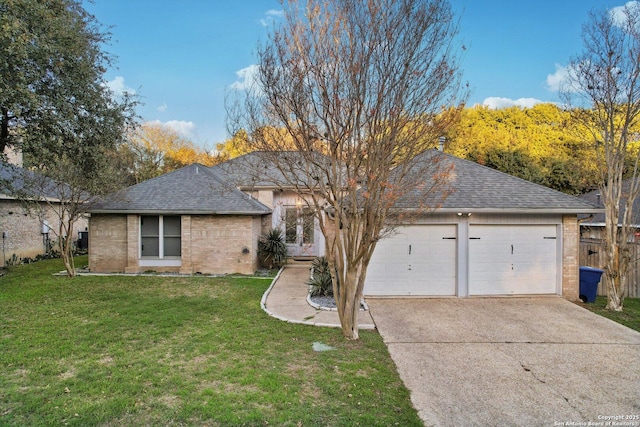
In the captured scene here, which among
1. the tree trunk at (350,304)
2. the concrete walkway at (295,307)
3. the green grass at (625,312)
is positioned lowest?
the green grass at (625,312)

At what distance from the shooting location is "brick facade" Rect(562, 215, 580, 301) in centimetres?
1045

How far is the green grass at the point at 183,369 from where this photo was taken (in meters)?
4.09

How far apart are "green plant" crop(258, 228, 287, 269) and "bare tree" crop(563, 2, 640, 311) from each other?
10.7 m

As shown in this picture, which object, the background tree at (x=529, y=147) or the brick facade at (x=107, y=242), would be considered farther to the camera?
the background tree at (x=529, y=147)

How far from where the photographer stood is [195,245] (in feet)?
45.1

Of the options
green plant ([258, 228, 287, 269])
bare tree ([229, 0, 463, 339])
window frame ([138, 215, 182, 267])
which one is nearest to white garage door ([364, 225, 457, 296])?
bare tree ([229, 0, 463, 339])

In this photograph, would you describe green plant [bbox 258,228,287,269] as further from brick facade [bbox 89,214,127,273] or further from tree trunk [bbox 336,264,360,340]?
tree trunk [bbox 336,264,360,340]

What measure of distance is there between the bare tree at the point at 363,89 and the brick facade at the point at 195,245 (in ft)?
25.4

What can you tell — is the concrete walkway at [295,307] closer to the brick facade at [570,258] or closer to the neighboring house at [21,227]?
the brick facade at [570,258]

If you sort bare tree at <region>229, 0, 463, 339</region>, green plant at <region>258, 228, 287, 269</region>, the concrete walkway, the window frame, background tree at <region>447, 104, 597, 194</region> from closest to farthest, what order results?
bare tree at <region>229, 0, 463, 339</region>
the concrete walkway
the window frame
green plant at <region>258, 228, 287, 269</region>
background tree at <region>447, 104, 597, 194</region>

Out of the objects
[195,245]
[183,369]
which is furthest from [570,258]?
[195,245]

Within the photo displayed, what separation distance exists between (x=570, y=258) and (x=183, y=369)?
35.0ft

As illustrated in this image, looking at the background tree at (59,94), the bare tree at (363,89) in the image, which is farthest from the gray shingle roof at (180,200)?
the bare tree at (363,89)

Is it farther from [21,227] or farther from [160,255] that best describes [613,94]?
[21,227]
